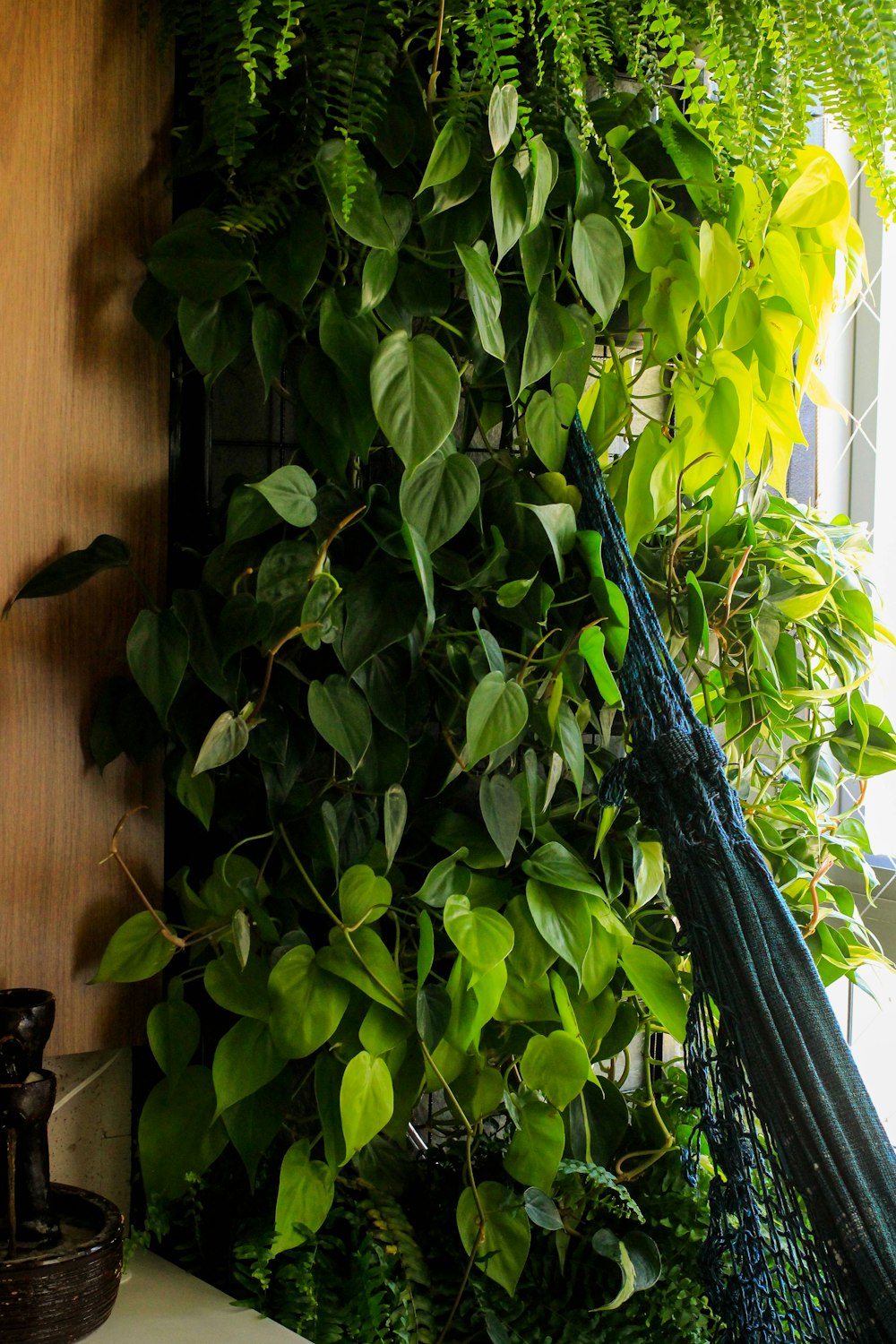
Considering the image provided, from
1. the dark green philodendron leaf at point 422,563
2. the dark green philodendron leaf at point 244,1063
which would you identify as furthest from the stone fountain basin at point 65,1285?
the dark green philodendron leaf at point 422,563

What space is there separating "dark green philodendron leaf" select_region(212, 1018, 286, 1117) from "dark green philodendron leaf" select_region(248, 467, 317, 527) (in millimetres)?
464

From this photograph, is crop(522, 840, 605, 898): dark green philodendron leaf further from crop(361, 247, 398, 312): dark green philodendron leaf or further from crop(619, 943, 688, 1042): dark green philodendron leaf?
crop(361, 247, 398, 312): dark green philodendron leaf

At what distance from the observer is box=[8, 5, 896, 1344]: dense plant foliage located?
1.01 metres

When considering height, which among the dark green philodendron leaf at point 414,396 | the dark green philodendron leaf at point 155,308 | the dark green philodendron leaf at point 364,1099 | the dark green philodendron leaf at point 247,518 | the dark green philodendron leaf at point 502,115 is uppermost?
the dark green philodendron leaf at point 502,115

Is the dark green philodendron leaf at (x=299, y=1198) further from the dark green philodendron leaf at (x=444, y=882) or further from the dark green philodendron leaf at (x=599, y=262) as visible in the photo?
the dark green philodendron leaf at (x=599, y=262)

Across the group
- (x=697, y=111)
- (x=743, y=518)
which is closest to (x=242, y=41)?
(x=697, y=111)

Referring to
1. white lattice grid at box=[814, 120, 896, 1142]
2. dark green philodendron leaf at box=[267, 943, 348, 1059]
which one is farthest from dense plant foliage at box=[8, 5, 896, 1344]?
white lattice grid at box=[814, 120, 896, 1142]

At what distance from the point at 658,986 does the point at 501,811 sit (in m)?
0.24

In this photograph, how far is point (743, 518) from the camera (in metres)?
1.26

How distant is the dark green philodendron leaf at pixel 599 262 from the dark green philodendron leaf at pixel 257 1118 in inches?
31.6

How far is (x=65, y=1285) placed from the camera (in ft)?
2.93

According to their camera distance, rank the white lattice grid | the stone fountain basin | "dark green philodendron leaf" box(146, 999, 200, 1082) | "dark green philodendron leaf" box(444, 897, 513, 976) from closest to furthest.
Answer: the stone fountain basin
"dark green philodendron leaf" box(444, 897, 513, 976)
"dark green philodendron leaf" box(146, 999, 200, 1082)
the white lattice grid

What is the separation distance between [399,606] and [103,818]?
1.27 ft

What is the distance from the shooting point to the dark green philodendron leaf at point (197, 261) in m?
1.04
